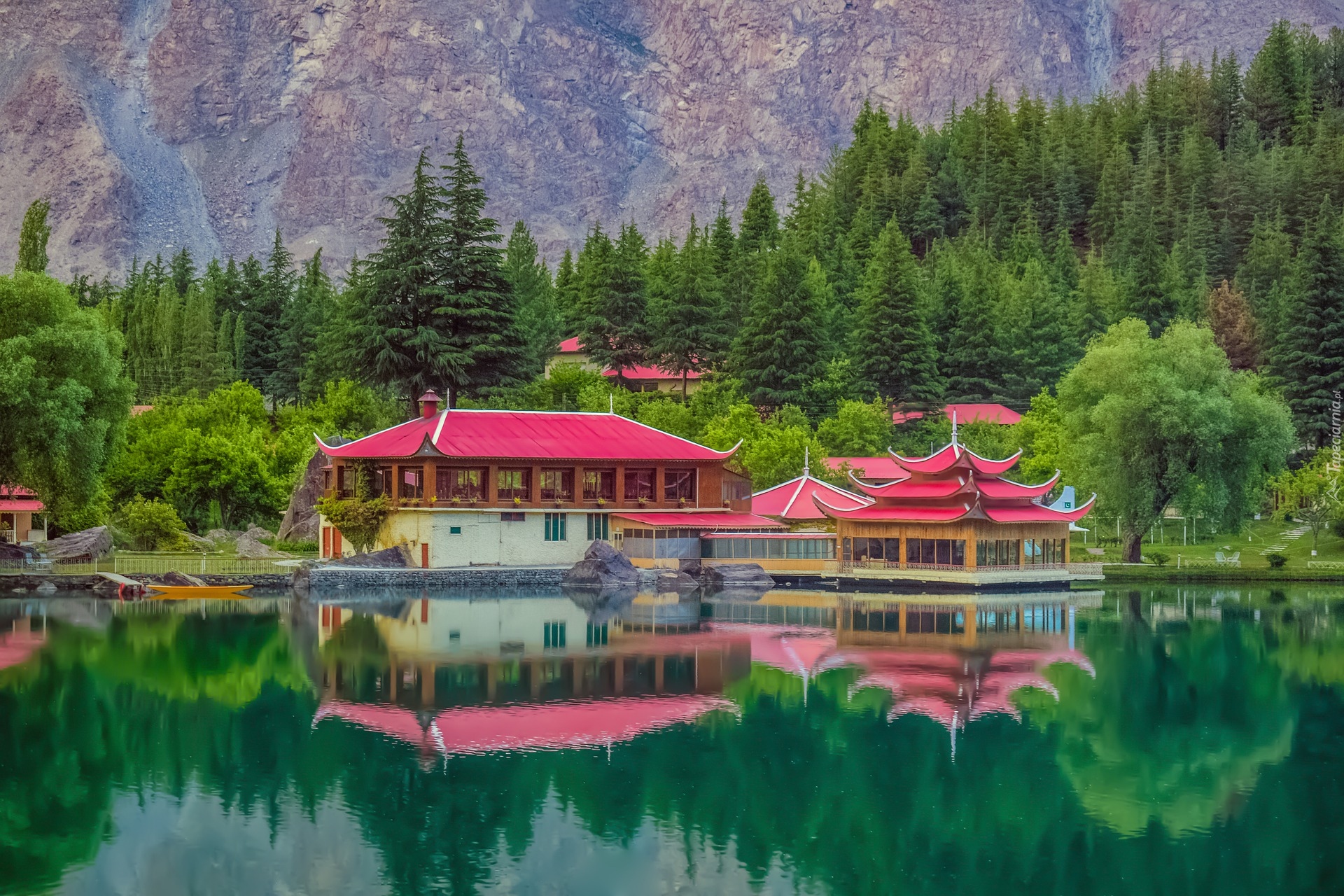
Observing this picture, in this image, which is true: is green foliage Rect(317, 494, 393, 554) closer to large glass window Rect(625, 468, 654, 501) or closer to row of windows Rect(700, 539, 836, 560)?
large glass window Rect(625, 468, 654, 501)

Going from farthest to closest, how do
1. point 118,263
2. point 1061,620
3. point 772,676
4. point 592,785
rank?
1. point 118,263
2. point 1061,620
3. point 772,676
4. point 592,785

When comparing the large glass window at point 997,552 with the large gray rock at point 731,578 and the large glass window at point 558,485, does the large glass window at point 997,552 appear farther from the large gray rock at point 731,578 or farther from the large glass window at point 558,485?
the large glass window at point 558,485

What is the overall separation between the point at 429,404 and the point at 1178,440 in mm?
26212

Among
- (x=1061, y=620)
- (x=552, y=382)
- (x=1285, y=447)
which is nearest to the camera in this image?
(x=1061, y=620)

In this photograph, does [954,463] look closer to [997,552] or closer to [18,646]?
[997,552]

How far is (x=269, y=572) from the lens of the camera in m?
49.7

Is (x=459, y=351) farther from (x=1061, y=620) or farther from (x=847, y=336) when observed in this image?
(x=1061, y=620)

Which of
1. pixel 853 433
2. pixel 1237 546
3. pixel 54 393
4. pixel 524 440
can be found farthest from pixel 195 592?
pixel 1237 546

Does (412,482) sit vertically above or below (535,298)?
below

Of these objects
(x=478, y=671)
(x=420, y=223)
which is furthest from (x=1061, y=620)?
(x=420, y=223)

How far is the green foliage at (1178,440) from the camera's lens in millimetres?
55625

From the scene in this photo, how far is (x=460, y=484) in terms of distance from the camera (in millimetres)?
53531

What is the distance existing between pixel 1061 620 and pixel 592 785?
2320cm

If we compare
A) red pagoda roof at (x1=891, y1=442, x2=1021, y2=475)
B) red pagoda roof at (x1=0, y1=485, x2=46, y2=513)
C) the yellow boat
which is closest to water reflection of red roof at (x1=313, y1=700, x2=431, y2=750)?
the yellow boat
